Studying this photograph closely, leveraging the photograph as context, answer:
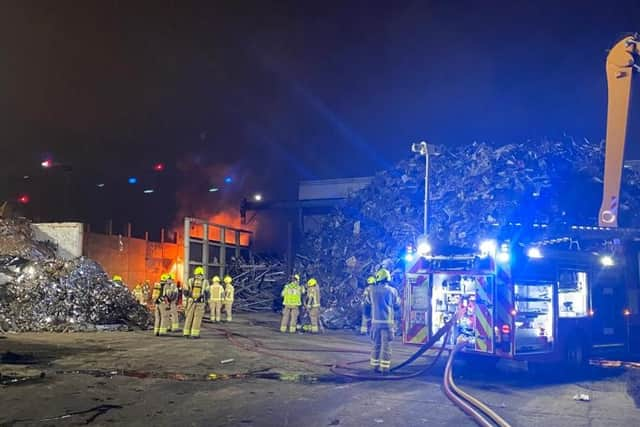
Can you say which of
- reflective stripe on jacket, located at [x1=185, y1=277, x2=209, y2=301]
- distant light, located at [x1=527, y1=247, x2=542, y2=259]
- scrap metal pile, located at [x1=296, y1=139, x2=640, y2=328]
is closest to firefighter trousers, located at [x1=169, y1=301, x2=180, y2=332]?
reflective stripe on jacket, located at [x1=185, y1=277, x2=209, y2=301]

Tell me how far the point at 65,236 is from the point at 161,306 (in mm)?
6540

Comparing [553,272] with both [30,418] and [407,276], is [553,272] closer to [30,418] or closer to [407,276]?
[407,276]

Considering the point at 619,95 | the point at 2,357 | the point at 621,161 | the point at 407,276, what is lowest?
the point at 2,357

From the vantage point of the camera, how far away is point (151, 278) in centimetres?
2278

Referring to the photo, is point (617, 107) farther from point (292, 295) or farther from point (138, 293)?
point (138, 293)

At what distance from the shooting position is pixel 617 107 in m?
9.05

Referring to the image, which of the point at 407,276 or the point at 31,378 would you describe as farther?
the point at 407,276

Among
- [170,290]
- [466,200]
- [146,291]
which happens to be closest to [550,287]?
[466,200]

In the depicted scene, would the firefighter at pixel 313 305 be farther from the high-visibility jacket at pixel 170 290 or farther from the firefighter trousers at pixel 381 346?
the firefighter trousers at pixel 381 346

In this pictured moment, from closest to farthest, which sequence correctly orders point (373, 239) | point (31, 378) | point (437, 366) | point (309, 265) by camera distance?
1. point (31, 378)
2. point (437, 366)
3. point (373, 239)
4. point (309, 265)

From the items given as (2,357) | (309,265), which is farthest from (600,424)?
(309,265)

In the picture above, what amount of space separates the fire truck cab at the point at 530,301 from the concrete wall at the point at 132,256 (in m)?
13.1

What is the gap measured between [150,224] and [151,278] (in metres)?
12.0

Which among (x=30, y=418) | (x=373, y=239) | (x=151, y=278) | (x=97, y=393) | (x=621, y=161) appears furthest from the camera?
(x=151, y=278)
